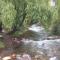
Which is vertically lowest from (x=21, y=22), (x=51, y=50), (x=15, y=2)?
(x=51, y=50)

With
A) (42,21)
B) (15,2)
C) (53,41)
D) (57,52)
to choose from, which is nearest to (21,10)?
(15,2)

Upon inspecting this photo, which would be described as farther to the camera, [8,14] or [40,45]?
[8,14]

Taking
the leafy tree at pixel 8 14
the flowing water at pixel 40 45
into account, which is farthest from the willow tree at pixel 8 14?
the flowing water at pixel 40 45

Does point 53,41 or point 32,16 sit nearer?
point 53,41

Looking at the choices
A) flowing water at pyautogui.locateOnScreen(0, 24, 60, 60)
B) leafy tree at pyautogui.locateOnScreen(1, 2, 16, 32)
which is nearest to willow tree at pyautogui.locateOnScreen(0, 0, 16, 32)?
leafy tree at pyautogui.locateOnScreen(1, 2, 16, 32)

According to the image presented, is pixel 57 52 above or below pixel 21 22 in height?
below

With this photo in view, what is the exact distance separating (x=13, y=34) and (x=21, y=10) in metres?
1.29

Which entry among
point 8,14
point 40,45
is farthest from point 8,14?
point 40,45

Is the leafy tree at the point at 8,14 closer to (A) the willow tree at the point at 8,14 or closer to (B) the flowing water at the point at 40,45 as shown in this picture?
(A) the willow tree at the point at 8,14

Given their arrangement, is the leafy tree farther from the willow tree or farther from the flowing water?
the flowing water

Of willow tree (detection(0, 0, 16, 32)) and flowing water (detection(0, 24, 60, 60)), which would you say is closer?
flowing water (detection(0, 24, 60, 60))

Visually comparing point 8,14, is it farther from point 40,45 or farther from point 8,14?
point 40,45

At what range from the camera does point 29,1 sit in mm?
11070

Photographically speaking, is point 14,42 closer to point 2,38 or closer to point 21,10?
point 2,38
